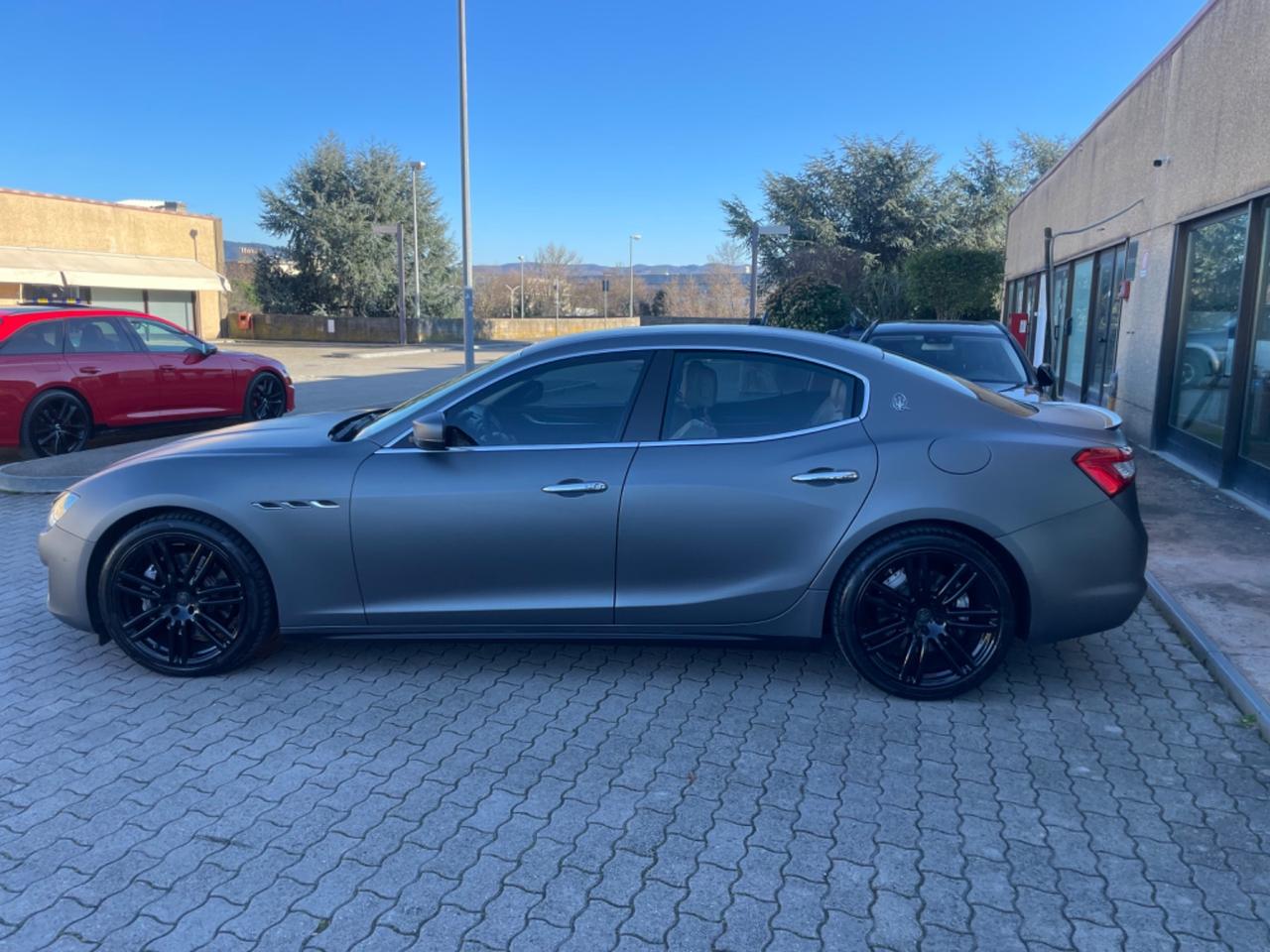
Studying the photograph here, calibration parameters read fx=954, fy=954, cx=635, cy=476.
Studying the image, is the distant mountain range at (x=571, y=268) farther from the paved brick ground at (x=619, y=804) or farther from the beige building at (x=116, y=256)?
the paved brick ground at (x=619, y=804)

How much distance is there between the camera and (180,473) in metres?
4.13

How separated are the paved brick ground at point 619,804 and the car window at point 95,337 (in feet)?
21.5

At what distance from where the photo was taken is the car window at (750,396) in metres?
4.05

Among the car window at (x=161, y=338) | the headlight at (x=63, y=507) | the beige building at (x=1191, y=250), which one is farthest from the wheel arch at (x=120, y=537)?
the car window at (x=161, y=338)

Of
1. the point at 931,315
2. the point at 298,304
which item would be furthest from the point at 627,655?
the point at 298,304

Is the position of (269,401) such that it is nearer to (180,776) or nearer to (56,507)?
(56,507)

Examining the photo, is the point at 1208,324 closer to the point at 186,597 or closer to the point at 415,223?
the point at 186,597

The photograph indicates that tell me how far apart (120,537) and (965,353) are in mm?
6468

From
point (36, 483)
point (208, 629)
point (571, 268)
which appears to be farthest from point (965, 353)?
point (571, 268)

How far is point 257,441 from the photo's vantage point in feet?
14.4

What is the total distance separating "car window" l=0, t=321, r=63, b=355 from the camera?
941 centimetres

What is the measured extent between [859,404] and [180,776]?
2.99 metres

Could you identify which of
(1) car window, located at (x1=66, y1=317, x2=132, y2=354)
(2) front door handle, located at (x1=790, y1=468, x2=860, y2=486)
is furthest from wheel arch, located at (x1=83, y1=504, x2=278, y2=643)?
(1) car window, located at (x1=66, y1=317, x2=132, y2=354)

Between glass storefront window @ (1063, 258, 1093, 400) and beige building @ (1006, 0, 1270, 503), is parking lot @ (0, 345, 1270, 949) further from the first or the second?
glass storefront window @ (1063, 258, 1093, 400)
